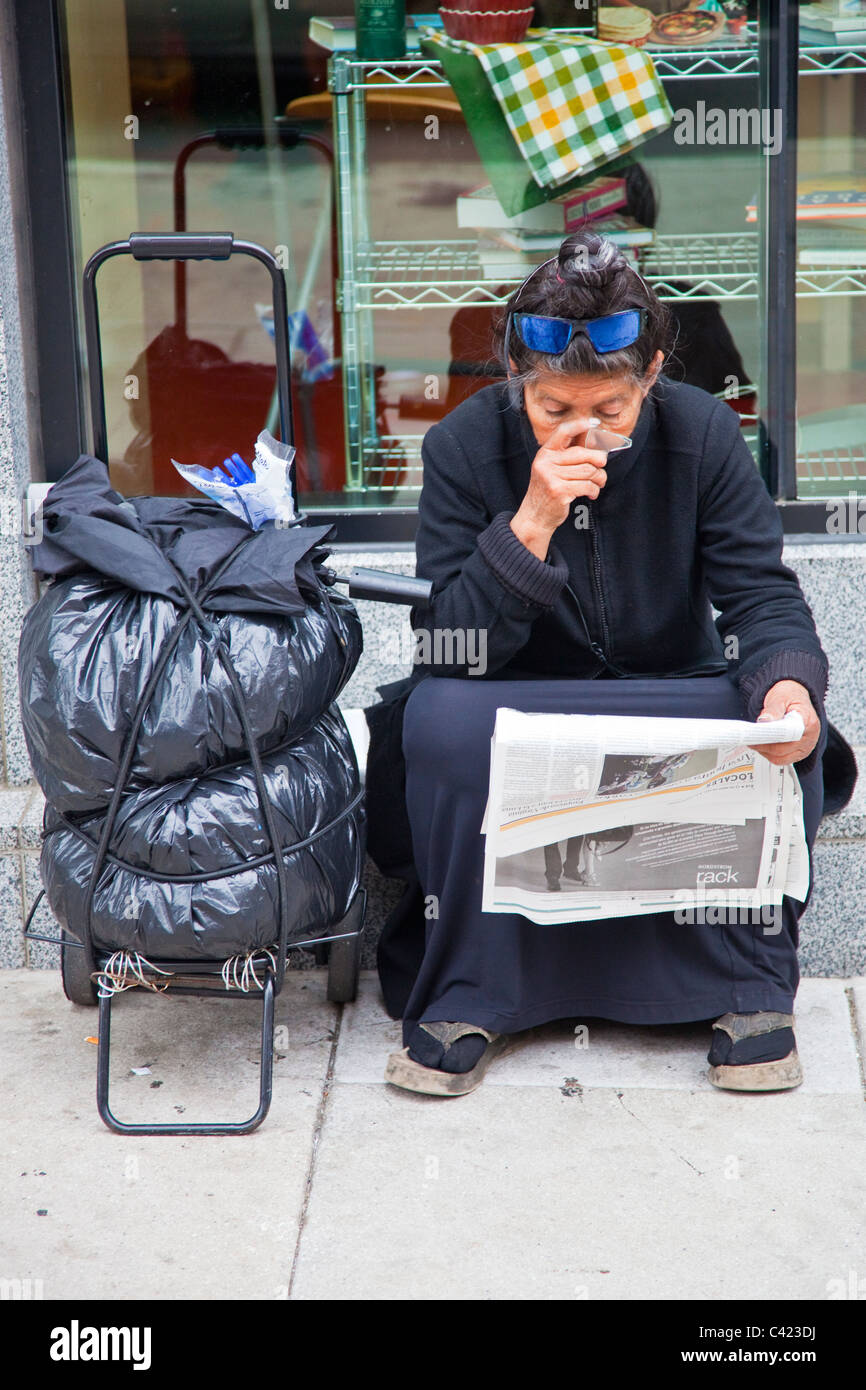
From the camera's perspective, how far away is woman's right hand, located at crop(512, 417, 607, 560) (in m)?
2.31

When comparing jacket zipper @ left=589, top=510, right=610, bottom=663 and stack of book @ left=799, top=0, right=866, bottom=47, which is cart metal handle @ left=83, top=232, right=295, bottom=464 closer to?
jacket zipper @ left=589, top=510, right=610, bottom=663

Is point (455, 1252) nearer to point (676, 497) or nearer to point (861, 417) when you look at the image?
point (676, 497)

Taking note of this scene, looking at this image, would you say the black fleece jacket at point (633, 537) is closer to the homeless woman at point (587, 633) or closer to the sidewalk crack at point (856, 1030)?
the homeless woman at point (587, 633)

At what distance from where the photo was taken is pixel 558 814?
2303 millimetres

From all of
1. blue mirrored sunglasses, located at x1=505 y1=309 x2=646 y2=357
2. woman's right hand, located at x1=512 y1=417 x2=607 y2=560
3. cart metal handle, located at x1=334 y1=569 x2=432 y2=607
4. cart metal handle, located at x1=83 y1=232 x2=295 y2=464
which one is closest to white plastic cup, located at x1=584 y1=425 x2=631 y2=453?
woman's right hand, located at x1=512 y1=417 x2=607 y2=560

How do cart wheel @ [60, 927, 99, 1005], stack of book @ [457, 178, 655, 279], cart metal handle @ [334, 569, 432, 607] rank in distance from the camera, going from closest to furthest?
cart metal handle @ [334, 569, 432, 607], cart wheel @ [60, 927, 99, 1005], stack of book @ [457, 178, 655, 279]

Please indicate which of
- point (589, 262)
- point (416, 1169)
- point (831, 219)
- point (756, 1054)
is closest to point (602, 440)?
point (589, 262)

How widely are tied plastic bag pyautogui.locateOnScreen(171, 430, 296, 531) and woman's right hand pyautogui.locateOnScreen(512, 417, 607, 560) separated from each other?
406mm

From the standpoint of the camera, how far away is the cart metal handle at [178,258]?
8.07ft

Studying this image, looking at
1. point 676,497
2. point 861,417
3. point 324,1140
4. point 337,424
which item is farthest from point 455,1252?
point 861,417

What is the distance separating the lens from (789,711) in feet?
7.49

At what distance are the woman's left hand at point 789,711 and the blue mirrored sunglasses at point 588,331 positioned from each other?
24.0 inches

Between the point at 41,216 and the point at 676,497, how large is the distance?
1.56 metres

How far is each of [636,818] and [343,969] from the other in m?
0.72
